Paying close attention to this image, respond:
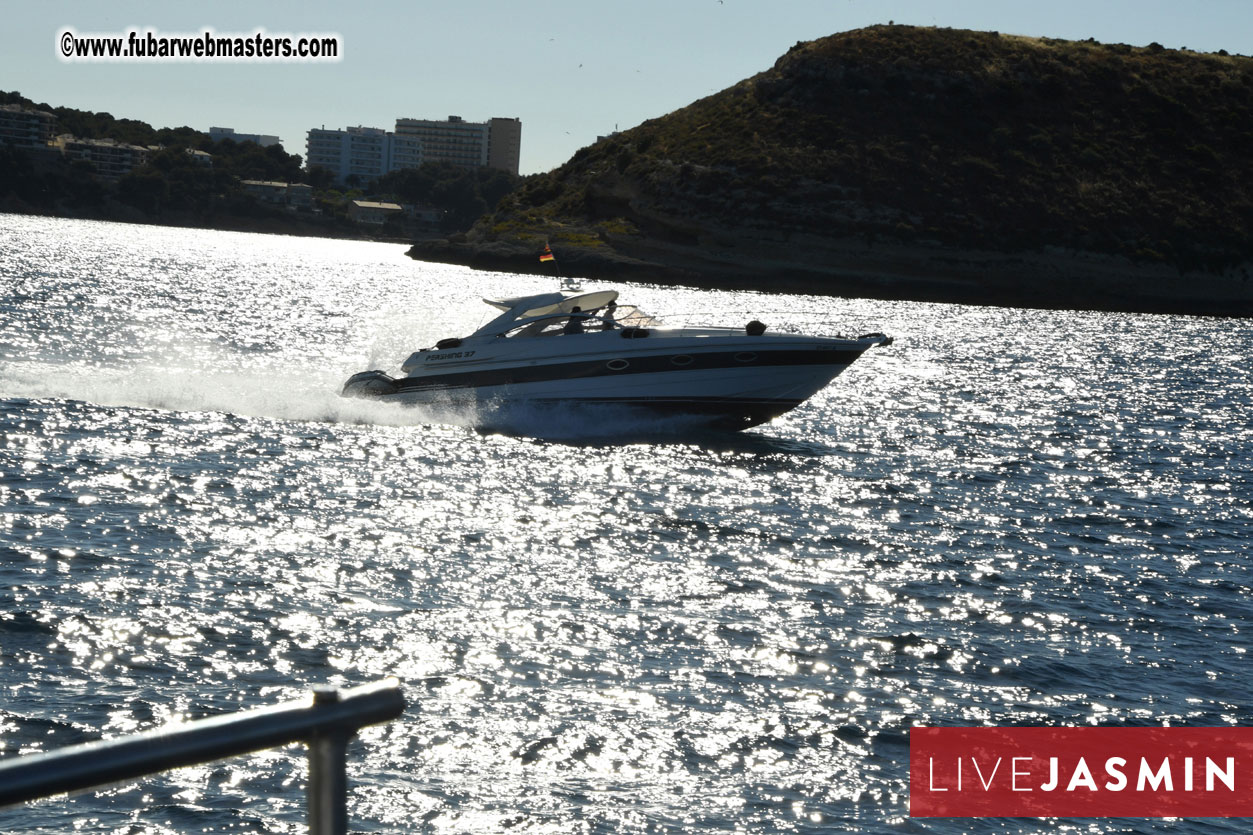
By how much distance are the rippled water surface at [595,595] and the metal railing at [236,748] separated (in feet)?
20.5

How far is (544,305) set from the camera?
25797 millimetres

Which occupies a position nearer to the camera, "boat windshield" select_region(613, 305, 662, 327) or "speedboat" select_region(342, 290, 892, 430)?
"speedboat" select_region(342, 290, 892, 430)

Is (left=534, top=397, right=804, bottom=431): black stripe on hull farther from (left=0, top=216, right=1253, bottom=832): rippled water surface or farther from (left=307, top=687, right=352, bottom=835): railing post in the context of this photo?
(left=307, top=687, right=352, bottom=835): railing post

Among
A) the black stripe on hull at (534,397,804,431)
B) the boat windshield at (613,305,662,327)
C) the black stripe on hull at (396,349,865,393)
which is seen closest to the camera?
the black stripe on hull at (396,349,865,393)

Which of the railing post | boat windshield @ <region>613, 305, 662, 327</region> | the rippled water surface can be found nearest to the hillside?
the rippled water surface

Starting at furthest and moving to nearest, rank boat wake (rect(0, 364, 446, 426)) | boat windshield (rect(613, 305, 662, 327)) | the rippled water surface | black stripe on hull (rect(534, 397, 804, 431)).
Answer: boat wake (rect(0, 364, 446, 426))
boat windshield (rect(613, 305, 662, 327))
black stripe on hull (rect(534, 397, 804, 431))
the rippled water surface

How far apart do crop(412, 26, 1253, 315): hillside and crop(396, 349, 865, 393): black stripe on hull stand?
236 feet

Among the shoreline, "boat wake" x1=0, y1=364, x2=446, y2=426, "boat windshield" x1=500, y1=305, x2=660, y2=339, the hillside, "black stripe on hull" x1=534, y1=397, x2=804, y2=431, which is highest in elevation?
the hillside

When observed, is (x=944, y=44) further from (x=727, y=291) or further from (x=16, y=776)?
(x=16, y=776)

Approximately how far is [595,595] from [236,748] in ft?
38.6

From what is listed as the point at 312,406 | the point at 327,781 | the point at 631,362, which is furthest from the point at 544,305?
the point at 327,781

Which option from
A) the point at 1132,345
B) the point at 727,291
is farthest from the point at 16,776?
the point at 727,291

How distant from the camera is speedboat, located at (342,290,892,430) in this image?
81.1 ft

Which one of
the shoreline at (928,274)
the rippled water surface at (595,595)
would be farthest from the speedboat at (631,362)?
the shoreline at (928,274)
